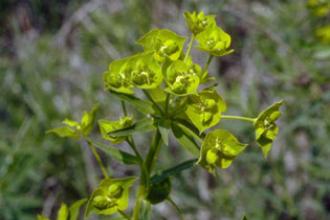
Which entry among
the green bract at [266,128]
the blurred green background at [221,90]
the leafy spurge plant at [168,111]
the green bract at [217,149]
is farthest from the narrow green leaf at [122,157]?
the blurred green background at [221,90]

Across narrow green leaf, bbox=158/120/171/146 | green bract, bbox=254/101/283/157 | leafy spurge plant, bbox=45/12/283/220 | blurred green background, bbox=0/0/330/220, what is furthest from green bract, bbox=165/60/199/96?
blurred green background, bbox=0/0/330/220

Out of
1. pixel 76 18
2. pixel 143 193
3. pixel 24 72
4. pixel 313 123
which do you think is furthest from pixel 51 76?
pixel 143 193

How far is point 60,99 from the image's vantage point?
4.06m

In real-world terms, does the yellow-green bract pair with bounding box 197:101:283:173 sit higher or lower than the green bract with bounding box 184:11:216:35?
lower

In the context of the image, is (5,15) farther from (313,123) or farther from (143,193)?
(143,193)

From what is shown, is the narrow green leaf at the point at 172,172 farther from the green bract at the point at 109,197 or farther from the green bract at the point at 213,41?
the green bract at the point at 213,41

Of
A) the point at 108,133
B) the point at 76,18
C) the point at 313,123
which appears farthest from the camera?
the point at 76,18

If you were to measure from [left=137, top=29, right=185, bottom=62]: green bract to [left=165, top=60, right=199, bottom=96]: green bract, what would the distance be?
4 cm

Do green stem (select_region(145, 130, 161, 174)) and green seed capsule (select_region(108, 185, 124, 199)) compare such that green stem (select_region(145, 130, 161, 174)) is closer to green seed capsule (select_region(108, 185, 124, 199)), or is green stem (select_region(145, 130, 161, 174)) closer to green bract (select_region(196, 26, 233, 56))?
green seed capsule (select_region(108, 185, 124, 199))

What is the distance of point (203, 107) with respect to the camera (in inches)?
66.1

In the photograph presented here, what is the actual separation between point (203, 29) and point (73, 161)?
7.04 ft

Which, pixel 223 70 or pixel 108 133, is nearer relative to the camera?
pixel 108 133

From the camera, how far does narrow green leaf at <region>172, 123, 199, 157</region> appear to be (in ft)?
5.63

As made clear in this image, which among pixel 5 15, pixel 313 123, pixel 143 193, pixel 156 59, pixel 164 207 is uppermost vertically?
pixel 5 15
